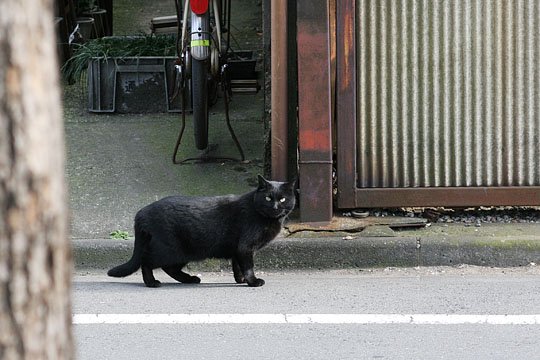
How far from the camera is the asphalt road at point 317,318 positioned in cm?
512

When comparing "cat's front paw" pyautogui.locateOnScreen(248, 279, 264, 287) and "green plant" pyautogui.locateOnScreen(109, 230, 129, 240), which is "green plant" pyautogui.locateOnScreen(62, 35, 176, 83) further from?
"cat's front paw" pyautogui.locateOnScreen(248, 279, 264, 287)


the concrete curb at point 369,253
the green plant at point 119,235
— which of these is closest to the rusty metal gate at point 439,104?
the concrete curb at point 369,253

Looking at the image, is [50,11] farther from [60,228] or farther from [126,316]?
[126,316]

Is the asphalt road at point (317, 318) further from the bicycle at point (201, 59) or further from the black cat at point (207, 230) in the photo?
the bicycle at point (201, 59)

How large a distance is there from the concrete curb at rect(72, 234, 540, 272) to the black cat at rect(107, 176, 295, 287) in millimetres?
544

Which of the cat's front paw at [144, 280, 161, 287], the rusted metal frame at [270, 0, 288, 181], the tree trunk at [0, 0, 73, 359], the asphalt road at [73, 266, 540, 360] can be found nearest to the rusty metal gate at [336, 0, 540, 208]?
the rusted metal frame at [270, 0, 288, 181]

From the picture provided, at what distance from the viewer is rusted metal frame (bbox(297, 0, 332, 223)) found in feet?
23.4

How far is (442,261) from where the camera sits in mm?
6863

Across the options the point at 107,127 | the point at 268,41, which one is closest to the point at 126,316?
the point at 268,41

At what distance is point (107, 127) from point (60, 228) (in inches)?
291

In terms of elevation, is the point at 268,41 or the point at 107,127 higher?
the point at 268,41

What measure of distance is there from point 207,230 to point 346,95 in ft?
5.45

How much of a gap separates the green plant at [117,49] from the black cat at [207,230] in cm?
375

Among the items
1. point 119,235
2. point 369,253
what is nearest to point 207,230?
point 119,235
